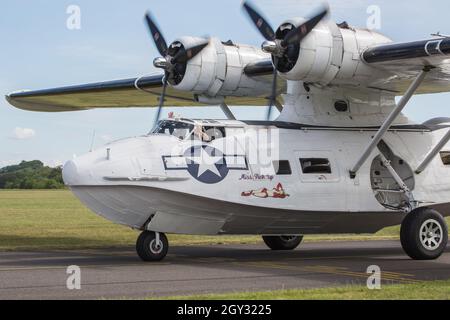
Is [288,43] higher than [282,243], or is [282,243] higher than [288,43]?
[288,43]

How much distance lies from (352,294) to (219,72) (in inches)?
365

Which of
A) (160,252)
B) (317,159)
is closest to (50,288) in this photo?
(160,252)

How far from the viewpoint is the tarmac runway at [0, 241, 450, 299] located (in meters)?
11.4

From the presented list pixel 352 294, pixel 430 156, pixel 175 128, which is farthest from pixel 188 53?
pixel 352 294

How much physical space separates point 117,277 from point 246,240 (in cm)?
1142

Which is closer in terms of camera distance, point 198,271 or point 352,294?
point 352,294

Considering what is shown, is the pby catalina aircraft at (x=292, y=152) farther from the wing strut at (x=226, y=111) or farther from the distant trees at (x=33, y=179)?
the distant trees at (x=33, y=179)

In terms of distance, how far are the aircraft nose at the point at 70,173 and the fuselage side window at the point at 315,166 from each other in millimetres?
5026

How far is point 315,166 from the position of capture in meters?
16.9

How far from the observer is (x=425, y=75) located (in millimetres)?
16344

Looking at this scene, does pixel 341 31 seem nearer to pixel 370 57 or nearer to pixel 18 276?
pixel 370 57

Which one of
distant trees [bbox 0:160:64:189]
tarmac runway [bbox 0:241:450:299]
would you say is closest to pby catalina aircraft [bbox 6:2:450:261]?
tarmac runway [bbox 0:241:450:299]

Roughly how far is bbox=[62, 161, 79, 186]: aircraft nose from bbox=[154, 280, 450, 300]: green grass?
5218mm

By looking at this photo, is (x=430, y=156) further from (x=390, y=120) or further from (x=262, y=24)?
(x=262, y=24)
